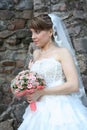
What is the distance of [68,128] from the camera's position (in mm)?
2898

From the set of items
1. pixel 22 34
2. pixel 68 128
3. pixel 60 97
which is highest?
pixel 22 34

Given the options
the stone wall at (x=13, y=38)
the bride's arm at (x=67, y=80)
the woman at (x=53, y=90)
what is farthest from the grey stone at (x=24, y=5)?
the bride's arm at (x=67, y=80)

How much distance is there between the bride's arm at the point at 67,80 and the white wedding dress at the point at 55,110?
0.27 ft

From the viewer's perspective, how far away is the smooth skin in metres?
2.87

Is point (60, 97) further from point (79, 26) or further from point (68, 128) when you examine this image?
point (79, 26)

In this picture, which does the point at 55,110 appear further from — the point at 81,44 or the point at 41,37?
the point at 81,44

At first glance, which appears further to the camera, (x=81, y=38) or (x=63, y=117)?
(x=81, y=38)

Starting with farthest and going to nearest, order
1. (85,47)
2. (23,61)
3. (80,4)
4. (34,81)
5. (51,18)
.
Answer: (23,61), (80,4), (85,47), (51,18), (34,81)

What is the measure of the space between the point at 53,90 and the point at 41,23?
563mm

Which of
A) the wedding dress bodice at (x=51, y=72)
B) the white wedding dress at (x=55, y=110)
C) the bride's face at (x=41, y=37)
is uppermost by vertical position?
the bride's face at (x=41, y=37)

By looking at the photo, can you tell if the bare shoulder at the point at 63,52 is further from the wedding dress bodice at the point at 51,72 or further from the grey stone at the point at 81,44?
the grey stone at the point at 81,44

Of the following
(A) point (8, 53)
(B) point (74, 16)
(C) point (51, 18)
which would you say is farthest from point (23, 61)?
(C) point (51, 18)

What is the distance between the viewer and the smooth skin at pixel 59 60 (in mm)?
2865

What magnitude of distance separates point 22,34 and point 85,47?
1653 millimetres
